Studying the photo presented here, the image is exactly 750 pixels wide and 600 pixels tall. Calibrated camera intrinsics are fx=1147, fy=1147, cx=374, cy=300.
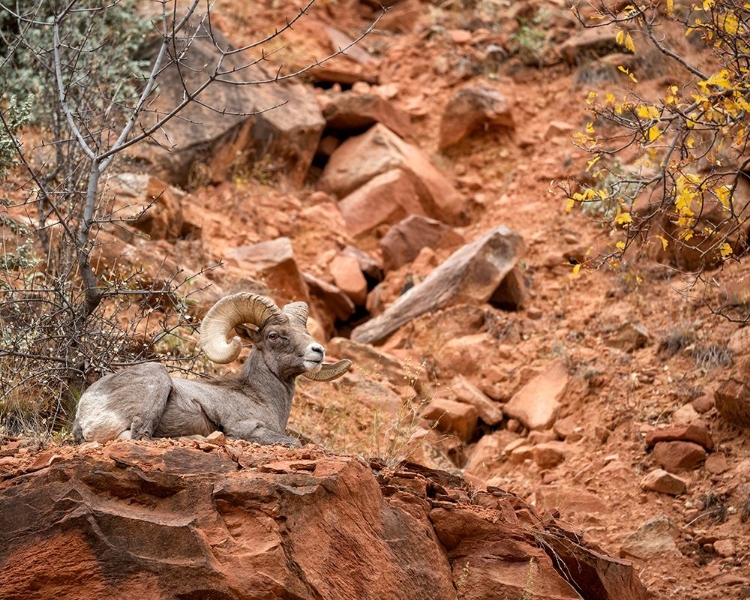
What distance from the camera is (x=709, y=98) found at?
902 cm

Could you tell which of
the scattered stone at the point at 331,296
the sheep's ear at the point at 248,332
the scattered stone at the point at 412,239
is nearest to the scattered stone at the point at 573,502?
the sheep's ear at the point at 248,332

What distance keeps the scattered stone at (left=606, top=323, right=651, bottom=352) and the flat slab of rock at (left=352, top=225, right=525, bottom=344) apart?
5.93 feet

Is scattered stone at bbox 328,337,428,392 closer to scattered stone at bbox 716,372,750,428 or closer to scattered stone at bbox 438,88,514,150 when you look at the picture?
scattered stone at bbox 716,372,750,428

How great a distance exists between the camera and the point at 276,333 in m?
9.23

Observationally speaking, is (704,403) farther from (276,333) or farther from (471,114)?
(471,114)

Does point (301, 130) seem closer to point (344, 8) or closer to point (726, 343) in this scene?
point (344, 8)

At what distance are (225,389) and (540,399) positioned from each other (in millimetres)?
4580

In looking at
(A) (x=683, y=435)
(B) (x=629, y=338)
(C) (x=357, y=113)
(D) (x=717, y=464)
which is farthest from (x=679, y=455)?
(C) (x=357, y=113)

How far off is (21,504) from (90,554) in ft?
1.71

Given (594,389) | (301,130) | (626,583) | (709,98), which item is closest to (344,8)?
(301,130)

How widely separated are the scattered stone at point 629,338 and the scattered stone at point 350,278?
3888 mm

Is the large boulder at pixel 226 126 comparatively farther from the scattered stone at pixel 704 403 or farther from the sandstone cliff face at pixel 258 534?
the sandstone cliff face at pixel 258 534

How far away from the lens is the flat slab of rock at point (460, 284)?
14328 millimetres

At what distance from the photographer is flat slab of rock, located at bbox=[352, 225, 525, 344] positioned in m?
14.3
